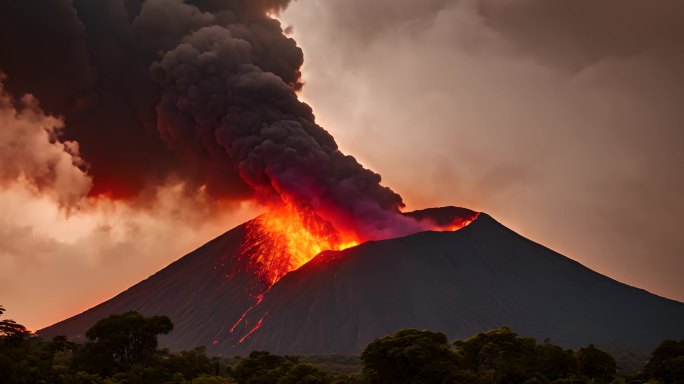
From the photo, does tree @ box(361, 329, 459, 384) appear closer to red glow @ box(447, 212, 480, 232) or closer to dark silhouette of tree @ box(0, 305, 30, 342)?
dark silhouette of tree @ box(0, 305, 30, 342)

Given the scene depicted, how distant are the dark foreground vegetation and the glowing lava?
9686 cm

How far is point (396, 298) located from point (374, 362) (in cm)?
10621

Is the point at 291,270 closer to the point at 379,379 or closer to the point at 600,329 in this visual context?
the point at 600,329

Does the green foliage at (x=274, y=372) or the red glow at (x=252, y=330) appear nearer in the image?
the green foliage at (x=274, y=372)

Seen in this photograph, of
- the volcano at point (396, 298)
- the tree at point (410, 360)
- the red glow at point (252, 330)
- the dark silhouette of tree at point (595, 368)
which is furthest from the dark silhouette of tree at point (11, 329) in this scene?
the red glow at point (252, 330)

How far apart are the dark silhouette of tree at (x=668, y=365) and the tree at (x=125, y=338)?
2781 cm

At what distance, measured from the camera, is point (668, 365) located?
1624 inches

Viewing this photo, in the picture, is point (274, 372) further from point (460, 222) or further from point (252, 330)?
point (460, 222)

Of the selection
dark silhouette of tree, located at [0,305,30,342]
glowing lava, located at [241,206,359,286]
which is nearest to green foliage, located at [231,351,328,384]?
dark silhouette of tree, located at [0,305,30,342]

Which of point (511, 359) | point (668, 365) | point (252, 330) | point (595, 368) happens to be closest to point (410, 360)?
point (511, 359)

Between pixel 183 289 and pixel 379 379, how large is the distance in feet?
420

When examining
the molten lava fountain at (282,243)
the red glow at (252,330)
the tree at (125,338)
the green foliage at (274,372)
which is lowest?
the green foliage at (274,372)

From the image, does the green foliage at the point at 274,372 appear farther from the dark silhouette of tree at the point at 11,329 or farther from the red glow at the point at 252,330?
the red glow at the point at 252,330

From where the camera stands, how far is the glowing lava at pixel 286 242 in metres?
146
